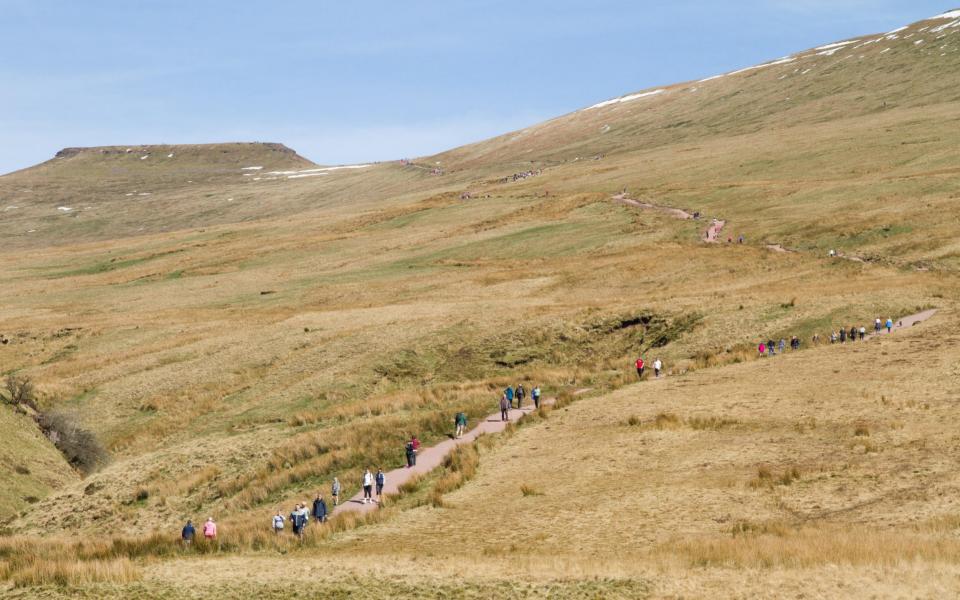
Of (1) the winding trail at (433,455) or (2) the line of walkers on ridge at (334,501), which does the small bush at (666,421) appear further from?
(2) the line of walkers on ridge at (334,501)

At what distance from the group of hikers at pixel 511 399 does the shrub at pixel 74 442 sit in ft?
76.2

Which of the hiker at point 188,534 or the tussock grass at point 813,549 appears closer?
the tussock grass at point 813,549

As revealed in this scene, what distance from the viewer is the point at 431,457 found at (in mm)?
36562

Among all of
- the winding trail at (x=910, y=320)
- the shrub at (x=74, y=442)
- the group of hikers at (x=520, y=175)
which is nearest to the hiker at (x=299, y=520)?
the shrub at (x=74, y=442)

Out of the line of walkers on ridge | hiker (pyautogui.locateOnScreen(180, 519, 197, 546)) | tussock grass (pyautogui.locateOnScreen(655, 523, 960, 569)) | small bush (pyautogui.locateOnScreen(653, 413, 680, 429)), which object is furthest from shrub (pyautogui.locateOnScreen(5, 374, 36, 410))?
tussock grass (pyautogui.locateOnScreen(655, 523, 960, 569))

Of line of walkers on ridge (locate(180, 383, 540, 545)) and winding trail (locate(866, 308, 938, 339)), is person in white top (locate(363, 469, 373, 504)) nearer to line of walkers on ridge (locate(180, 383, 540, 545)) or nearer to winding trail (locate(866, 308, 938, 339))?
line of walkers on ridge (locate(180, 383, 540, 545))

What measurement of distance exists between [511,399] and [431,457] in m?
8.53

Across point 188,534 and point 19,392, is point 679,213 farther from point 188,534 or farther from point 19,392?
point 188,534

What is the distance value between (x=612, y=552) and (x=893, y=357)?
83.7 ft

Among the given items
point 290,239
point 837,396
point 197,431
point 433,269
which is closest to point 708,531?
point 837,396

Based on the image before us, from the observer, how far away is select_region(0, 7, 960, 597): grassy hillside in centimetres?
2331

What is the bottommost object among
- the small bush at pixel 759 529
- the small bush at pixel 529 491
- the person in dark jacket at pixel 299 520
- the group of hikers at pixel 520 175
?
the small bush at pixel 759 529

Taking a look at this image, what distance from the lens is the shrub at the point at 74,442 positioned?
46.8 m

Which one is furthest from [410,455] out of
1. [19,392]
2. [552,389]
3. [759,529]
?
[19,392]
